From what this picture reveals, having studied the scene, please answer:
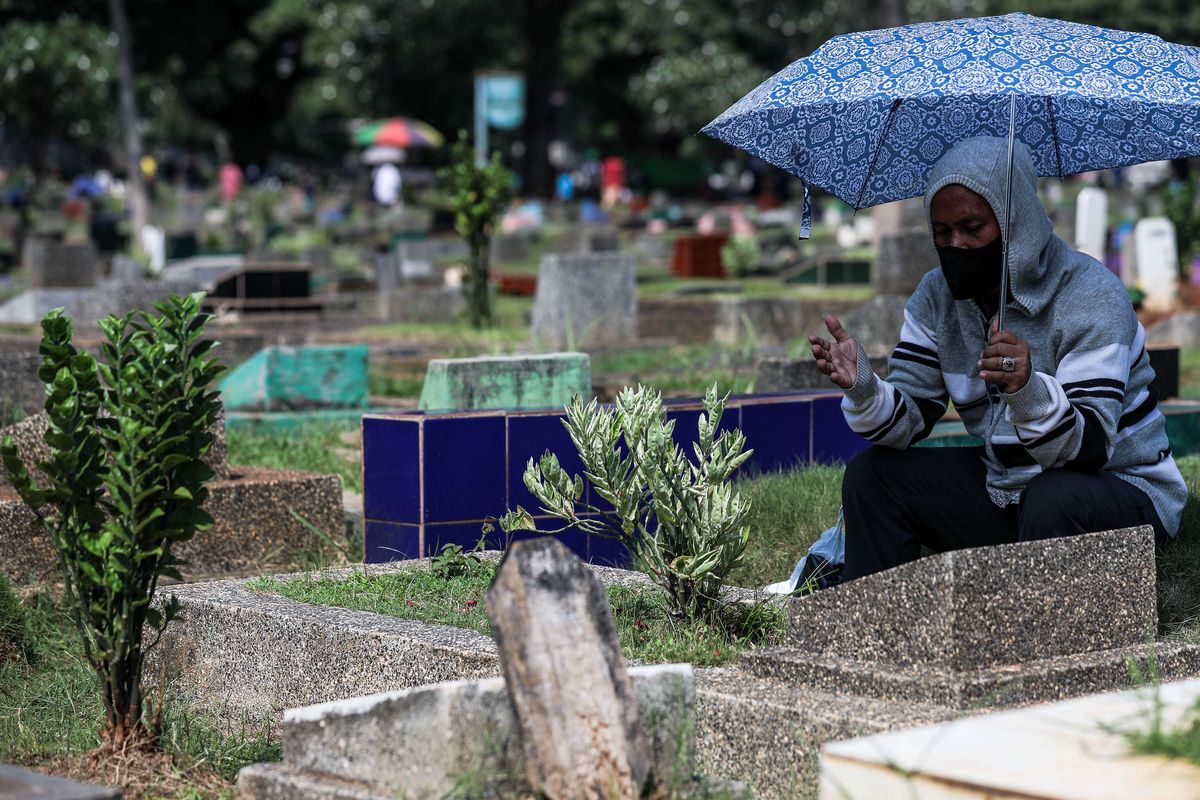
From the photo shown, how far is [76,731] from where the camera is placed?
15.0 feet

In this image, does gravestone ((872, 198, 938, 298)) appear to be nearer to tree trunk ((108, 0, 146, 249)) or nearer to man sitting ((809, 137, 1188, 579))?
man sitting ((809, 137, 1188, 579))

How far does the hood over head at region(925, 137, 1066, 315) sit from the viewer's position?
14.6 ft

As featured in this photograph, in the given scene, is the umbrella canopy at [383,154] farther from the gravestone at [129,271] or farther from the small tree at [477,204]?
the small tree at [477,204]

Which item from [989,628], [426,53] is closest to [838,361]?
[989,628]

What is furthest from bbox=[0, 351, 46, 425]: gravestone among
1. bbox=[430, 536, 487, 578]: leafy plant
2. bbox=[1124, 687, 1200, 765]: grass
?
bbox=[1124, 687, 1200, 765]: grass

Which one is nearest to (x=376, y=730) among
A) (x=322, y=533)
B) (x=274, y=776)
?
(x=274, y=776)

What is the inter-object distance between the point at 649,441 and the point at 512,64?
5076 centimetres

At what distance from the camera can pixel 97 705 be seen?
4.96 metres

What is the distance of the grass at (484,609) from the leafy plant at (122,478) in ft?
3.05

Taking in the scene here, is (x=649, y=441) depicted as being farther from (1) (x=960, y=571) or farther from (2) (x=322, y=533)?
(2) (x=322, y=533)

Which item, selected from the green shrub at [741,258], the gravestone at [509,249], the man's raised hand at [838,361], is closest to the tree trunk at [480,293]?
the green shrub at [741,258]

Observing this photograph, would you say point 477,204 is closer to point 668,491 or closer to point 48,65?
point 668,491

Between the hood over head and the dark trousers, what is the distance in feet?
1.55

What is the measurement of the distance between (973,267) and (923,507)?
64 centimetres
